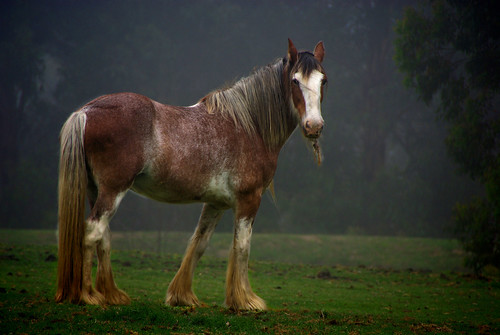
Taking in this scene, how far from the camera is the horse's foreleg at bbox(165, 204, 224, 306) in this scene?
5988 mm

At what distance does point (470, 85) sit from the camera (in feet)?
50.2

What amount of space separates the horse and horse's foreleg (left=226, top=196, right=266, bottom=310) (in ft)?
0.04

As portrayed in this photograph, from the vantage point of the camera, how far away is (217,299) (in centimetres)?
742

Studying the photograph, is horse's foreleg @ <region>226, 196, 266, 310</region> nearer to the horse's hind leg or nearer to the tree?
the horse's hind leg

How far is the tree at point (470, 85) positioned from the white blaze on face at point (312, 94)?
9.08 meters

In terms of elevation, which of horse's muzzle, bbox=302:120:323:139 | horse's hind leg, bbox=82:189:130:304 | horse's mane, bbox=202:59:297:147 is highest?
horse's mane, bbox=202:59:297:147

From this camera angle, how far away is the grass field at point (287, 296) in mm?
4543

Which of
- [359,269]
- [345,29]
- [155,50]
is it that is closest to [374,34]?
[345,29]

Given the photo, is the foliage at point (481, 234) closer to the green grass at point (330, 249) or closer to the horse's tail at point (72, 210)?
the green grass at point (330, 249)

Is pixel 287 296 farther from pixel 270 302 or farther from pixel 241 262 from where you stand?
pixel 241 262

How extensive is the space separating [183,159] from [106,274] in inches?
57.6

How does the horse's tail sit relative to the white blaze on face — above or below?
below

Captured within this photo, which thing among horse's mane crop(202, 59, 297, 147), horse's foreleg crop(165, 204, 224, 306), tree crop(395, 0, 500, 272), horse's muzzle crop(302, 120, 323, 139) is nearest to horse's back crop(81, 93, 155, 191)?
horse's mane crop(202, 59, 297, 147)

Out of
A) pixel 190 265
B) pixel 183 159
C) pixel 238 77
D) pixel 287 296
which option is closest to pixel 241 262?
pixel 190 265
